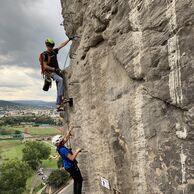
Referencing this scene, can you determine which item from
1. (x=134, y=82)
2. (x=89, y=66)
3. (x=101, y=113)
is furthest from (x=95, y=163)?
(x=134, y=82)

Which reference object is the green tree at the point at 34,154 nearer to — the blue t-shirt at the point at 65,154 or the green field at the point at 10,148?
the green field at the point at 10,148

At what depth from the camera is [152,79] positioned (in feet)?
28.0

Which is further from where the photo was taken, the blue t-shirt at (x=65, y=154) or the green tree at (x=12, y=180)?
the green tree at (x=12, y=180)

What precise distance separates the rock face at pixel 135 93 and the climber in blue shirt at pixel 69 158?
0.56 metres

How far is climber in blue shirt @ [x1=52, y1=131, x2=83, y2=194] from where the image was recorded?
12078 millimetres

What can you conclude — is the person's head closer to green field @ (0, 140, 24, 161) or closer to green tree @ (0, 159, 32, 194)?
green tree @ (0, 159, 32, 194)

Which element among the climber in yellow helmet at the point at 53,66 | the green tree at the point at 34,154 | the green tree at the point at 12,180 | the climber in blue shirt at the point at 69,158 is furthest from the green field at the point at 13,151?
the climber in blue shirt at the point at 69,158

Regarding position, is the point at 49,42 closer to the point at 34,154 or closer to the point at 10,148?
the point at 34,154

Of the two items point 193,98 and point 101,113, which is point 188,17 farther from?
point 101,113

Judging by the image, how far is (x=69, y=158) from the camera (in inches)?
477

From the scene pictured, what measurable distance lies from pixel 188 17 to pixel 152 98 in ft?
7.61

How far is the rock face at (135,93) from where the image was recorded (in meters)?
7.68

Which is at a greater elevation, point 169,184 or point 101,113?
point 101,113

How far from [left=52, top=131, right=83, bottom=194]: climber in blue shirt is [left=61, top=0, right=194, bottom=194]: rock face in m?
0.56
